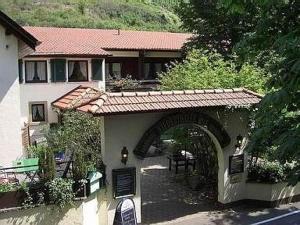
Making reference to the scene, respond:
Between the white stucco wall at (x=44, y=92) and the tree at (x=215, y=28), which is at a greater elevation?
the tree at (x=215, y=28)

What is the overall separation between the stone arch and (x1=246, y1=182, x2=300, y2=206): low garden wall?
2068 mm

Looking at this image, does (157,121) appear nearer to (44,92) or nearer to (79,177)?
(79,177)

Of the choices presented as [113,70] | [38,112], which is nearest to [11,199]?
[38,112]

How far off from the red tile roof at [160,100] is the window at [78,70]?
43.1 feet

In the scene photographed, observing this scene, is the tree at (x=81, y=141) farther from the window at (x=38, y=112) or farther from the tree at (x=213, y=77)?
the window at (x=38, y=112)

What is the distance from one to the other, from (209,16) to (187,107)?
15.4 meters

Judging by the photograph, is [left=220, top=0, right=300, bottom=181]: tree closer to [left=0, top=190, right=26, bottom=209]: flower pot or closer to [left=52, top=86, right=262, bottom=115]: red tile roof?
[left=52, top=86, right=262, bottom=115]: red tile roof

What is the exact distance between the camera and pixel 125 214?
10.9 m

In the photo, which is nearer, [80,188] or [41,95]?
[80,188]

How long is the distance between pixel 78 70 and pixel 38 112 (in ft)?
11.2

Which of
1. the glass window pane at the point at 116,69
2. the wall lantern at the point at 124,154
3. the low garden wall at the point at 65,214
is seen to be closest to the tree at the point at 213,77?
the wall lantern at the point at 124,154

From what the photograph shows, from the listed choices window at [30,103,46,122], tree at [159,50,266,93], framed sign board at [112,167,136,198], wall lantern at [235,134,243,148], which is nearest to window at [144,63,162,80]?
window at [30,103,46,122]

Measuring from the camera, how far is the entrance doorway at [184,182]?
14.5 m

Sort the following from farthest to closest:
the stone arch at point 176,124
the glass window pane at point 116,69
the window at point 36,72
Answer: the glass window pane at point 116,69 < the window at point 36,72 < the stone arch at point 176,124
